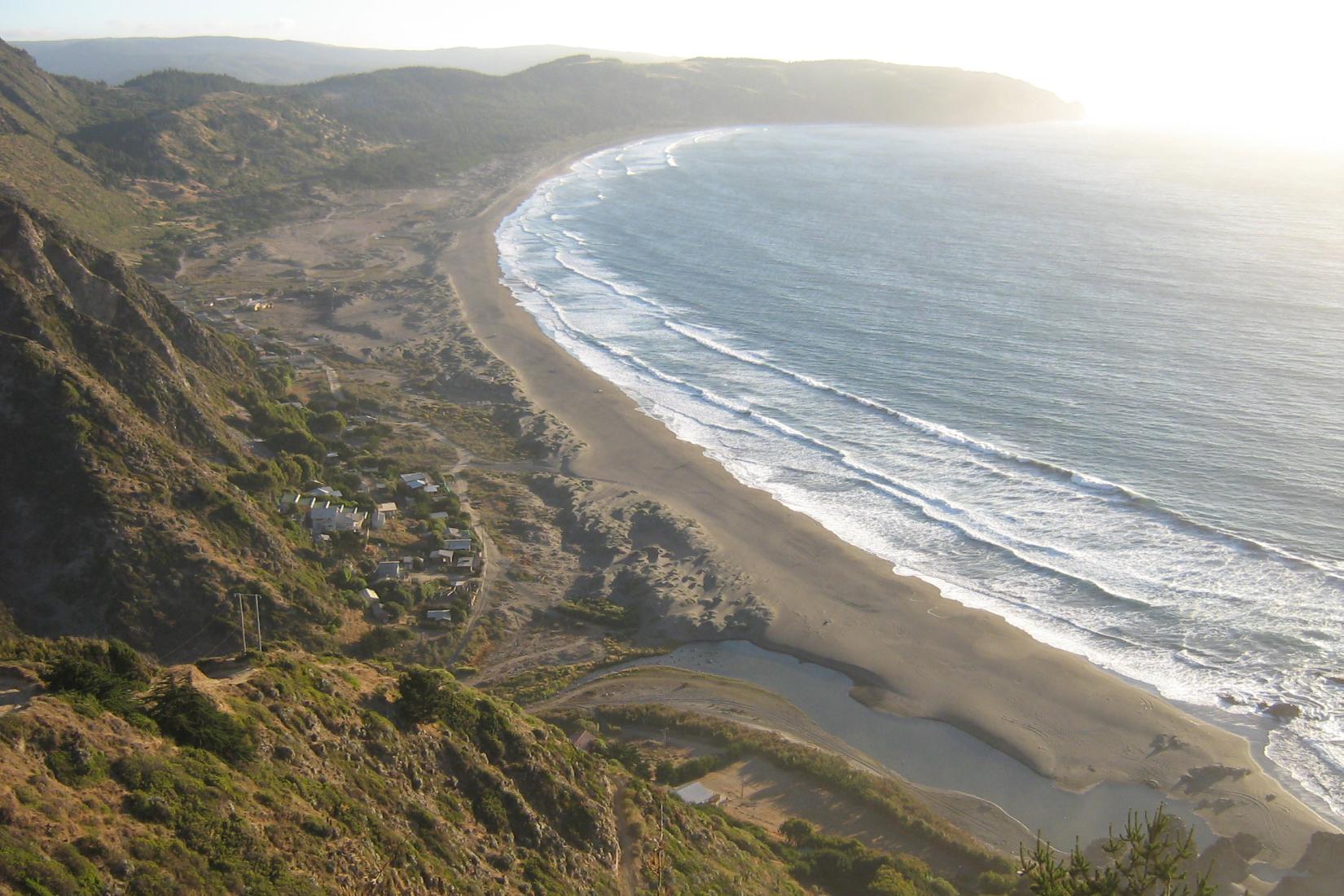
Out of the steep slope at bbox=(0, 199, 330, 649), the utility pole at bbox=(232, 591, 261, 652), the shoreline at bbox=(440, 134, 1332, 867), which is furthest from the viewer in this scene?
the shoreline at bbox=(440, 134, 1332, 867)

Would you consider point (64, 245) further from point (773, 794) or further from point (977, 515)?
point (977, 515)

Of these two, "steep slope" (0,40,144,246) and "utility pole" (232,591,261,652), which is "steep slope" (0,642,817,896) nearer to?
"utility pole" (232,591,261,652)

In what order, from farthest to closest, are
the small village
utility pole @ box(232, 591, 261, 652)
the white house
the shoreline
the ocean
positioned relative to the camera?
the white house
the ocean
the small village
the shoreline
utility pole @ box(232, 591, 261, 652)

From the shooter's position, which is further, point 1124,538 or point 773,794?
point 1124,538

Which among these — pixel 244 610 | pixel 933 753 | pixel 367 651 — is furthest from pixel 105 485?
pixel 933 753

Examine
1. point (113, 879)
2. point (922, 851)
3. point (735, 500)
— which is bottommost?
point (922, 851)

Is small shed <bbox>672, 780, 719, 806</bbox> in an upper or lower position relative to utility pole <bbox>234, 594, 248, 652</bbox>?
lower

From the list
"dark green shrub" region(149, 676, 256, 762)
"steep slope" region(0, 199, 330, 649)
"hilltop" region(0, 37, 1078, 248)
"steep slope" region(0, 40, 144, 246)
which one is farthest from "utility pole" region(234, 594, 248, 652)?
"hilltop" region(0, 37, 1078, 248)

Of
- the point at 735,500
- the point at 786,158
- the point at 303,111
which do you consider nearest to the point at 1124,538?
the point at 735,500
